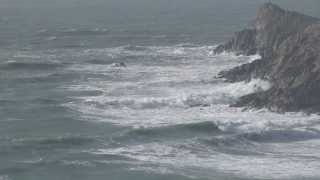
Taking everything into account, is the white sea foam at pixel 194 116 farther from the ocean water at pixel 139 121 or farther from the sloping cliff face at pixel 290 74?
the sloping cliff face at pixel 290 74

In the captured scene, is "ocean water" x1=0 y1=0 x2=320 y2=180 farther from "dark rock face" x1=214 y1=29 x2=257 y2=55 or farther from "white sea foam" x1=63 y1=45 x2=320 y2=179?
"dark rock face" x1=214 y1=29 x2=257 y2=55

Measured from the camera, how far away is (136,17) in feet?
525

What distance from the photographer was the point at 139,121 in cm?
5903

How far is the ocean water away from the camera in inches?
1875

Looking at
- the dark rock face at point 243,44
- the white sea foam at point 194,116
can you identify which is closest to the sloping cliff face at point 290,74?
the white sea foam at point 194,116

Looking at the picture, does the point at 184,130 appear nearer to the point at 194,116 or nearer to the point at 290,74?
the point at 194,116

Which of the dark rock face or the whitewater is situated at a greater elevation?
the whitewater

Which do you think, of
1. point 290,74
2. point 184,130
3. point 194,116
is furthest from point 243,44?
point 184,130

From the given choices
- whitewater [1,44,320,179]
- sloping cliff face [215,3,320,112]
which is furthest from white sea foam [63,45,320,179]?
sloping cliff face [215,3,320,112]

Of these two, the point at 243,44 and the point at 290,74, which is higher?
the point at 290,74

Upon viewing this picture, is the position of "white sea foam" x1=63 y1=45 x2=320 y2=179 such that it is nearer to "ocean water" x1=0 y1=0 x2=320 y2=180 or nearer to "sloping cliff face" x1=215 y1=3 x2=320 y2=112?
→ "ocean water" x1=0 y1=0 x2=320 y2=180

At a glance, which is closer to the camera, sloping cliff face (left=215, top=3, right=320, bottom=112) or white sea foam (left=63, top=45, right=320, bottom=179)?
white sea foam (left=63, top=45, right=320, bottom=179)

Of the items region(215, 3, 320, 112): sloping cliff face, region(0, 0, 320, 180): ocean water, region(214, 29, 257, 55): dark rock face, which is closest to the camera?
region(0, 0, 320, 180): ocean water

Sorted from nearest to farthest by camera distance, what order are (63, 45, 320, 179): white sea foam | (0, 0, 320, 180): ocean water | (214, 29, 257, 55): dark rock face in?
(0, 0, 320, 180): ocean water, (63, 45, 320, 179): white sea foam, (214, 29, 257, 55): dark rock face
